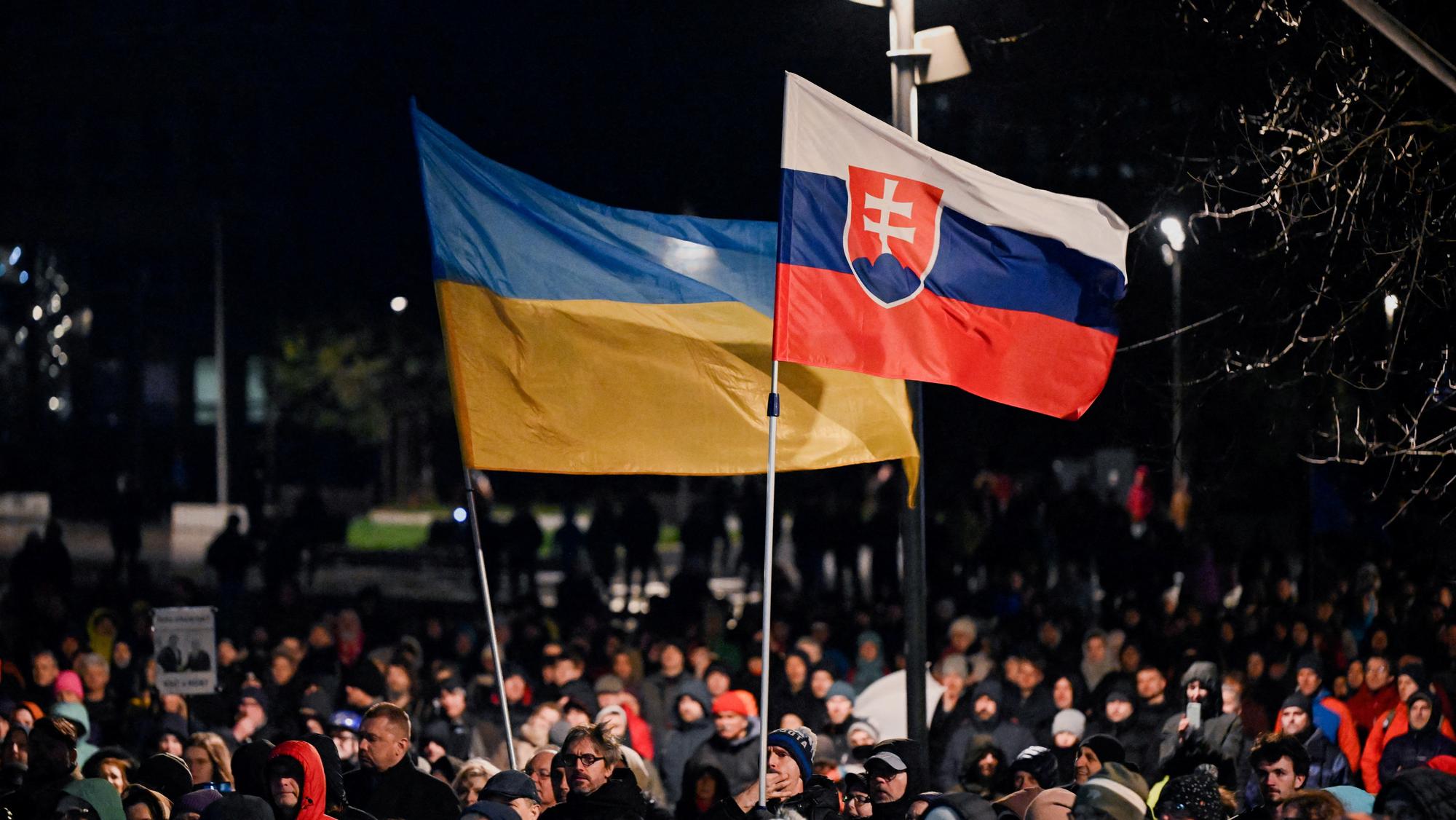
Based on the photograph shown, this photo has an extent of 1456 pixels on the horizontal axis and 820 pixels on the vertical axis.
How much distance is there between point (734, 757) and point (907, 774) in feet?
9.13

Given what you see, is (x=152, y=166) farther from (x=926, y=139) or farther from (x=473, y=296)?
(x=473, y=296)

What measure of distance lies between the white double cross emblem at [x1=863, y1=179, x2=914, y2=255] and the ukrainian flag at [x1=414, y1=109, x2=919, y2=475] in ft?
3.28

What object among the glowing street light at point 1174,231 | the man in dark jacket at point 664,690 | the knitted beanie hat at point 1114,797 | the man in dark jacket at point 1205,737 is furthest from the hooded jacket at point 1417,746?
the man in dark jacket at point 664,690

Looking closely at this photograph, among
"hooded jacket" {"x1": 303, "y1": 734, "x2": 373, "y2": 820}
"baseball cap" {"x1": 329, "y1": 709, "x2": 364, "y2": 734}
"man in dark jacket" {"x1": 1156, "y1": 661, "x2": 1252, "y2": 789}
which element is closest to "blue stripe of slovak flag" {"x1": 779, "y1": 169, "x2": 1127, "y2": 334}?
"man in dark jacket" {"x1": 1156, "y1": 661, "x2": 1252, "y2": 789}

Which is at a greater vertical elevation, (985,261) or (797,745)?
(985,261)

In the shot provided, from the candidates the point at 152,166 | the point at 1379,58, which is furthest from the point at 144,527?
the point at 1379,58

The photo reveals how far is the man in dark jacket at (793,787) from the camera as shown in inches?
311

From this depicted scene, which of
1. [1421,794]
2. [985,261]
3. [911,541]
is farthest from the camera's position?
[911,541]

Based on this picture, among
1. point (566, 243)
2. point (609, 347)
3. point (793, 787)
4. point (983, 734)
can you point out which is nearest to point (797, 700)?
point (983, 734)

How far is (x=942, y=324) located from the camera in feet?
29.0

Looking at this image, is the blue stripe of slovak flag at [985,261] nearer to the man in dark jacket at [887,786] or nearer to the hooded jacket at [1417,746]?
the man in dark jacket at [887,786]

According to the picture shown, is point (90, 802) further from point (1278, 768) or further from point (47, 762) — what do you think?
point (1278, 768)

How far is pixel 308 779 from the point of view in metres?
7.15

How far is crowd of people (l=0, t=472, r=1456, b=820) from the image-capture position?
784 centimetres
